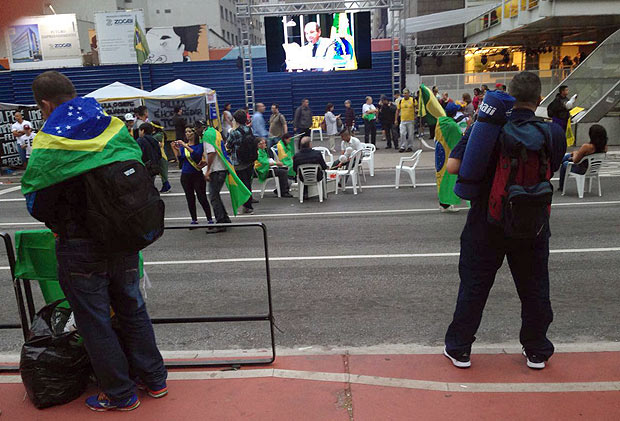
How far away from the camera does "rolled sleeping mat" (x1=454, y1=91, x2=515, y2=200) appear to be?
3.33 metres

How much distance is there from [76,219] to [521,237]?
2.67 m

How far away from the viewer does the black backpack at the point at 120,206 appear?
2910 millimetres

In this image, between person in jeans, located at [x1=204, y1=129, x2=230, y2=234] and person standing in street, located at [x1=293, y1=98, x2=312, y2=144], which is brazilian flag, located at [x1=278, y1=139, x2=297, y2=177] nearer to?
person in jeans, located at [x1=204, y1=129, x2=230, y2=234]

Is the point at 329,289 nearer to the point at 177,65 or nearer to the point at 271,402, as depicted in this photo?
the point at 271,402

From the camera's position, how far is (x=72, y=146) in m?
2.86

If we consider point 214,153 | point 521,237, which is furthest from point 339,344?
point 214,153

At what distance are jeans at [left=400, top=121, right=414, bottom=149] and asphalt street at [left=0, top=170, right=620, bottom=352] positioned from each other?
325 inches

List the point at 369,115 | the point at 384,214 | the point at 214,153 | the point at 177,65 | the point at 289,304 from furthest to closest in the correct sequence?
the point at 177,65 < the point at 369,115 < the point at 384,214 < the point at 214,153 < the point at 289,304

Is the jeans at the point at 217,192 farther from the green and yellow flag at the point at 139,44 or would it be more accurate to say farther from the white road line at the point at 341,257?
the green and yellow flag at the point at 139,44

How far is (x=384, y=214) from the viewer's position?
9.68 metres

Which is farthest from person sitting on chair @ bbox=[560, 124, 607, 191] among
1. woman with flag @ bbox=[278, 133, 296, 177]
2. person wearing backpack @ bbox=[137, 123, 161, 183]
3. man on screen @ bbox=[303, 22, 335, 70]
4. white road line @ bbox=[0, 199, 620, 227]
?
man on screen @ bbox=[303, 22, 335, 70]

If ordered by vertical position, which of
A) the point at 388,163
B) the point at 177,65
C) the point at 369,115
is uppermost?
the point at 177,65

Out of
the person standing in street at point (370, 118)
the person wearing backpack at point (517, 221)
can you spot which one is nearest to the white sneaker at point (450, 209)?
the person wearing backpack at point (517, 221)

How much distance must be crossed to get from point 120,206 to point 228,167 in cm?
584
